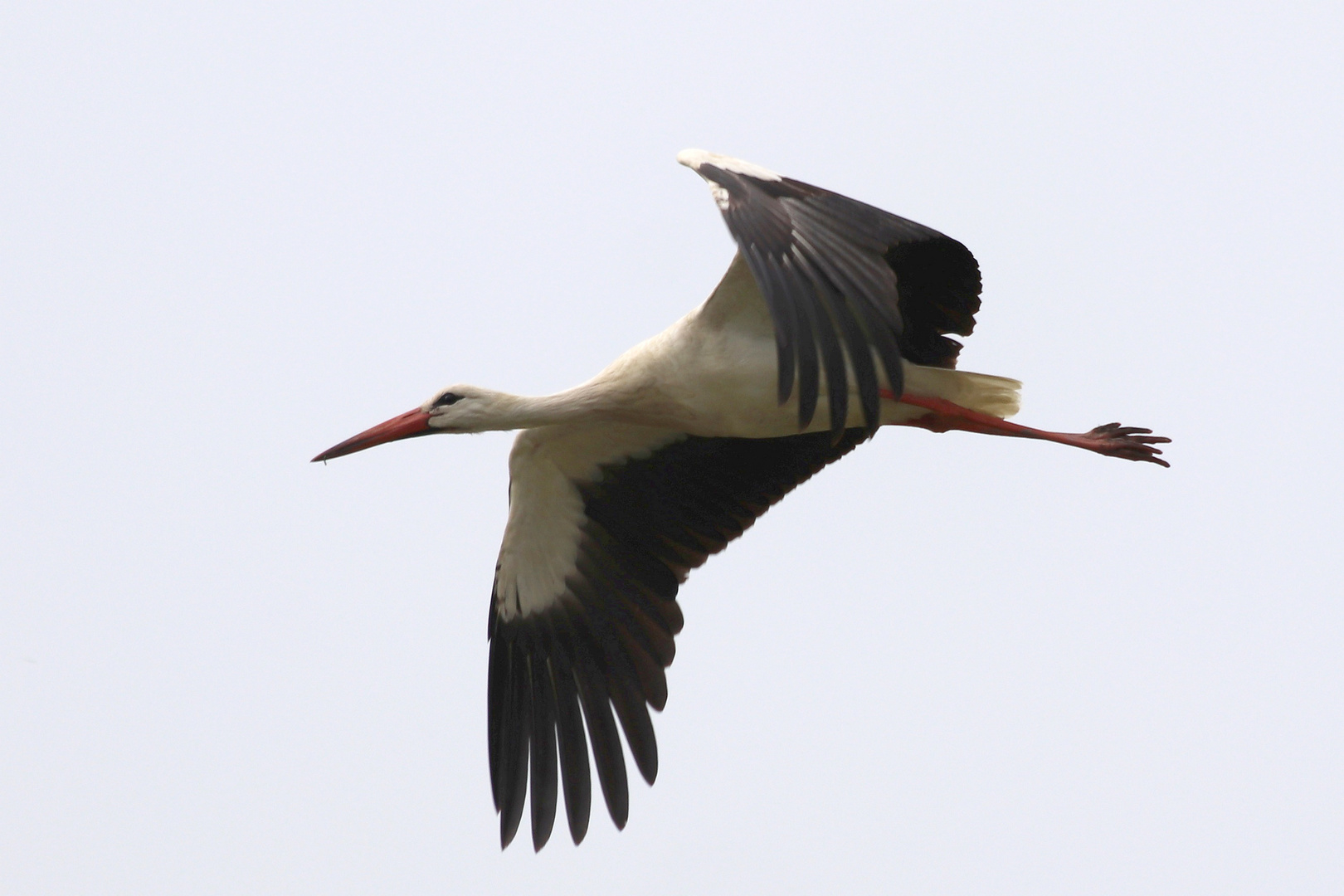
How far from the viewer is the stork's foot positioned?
6.59 m

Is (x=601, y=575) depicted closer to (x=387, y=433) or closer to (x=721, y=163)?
(x=387, y=433)

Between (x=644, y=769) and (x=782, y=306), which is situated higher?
(x=782, y=306)

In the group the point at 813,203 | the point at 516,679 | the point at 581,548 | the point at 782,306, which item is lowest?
the point at 516,679

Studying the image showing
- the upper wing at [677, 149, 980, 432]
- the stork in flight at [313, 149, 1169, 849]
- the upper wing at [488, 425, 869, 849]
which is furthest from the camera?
the upper wing at [488, 425, 869, 849]

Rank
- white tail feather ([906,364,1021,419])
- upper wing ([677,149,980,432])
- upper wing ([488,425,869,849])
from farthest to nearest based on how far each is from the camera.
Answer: upper wing ([488,425,869,849]) < white tail feather ([906,364,1021,419]) < upper wing ([677,149,980,432])

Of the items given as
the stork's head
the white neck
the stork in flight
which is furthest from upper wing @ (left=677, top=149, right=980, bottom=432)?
the stork's head

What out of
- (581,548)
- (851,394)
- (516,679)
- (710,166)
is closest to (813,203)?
(710,166)

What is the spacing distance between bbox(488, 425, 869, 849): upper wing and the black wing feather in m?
1.46

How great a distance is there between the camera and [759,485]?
6574 millimetres

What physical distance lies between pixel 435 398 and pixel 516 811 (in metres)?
1.73

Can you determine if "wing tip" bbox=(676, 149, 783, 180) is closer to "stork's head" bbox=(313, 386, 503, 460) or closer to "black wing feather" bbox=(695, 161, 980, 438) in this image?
"black wing feather" bbox=(695, 161, 980, 438)

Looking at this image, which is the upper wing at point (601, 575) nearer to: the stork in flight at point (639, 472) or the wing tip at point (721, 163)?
the stork in flight at point (639, 472)

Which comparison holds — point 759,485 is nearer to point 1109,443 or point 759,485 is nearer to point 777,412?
point 777,412

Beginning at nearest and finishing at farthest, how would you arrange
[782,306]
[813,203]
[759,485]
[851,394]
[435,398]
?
[782,306]
[813,203]
[851,394]
[435,398]
[759,485]
